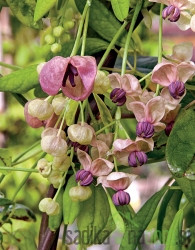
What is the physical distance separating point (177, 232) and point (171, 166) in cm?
8

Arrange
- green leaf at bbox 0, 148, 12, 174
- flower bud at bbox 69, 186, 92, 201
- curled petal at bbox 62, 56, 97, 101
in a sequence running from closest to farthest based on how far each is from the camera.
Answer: curled petal at bbox 62, 56, 97, 101
flower bud at bbox 69, 186, 92, 201
green leaf at bbox 0, 148, 12, 174

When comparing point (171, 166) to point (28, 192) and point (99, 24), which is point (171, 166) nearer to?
point (99, 24)

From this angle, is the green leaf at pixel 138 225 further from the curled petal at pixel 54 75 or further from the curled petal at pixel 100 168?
the curled petal at pixel 54 75

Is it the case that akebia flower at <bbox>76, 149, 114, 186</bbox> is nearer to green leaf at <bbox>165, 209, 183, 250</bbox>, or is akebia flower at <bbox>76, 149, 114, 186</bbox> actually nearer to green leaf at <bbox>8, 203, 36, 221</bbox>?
green leaf at <bbox>165, 209, 183, 250</bbox>

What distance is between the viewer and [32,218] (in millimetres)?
830

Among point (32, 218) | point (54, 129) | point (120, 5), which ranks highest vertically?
point (120, 5)

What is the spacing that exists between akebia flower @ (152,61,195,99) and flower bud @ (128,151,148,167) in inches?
2.3

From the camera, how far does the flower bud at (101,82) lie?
1.76 ft

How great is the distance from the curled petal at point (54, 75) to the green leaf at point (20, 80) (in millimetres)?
102

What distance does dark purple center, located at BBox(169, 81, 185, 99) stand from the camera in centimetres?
55

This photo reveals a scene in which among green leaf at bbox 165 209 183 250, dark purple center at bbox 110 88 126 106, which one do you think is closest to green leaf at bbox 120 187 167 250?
green leaf at bbox 165 209 183 250

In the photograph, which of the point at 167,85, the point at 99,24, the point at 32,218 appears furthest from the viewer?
the point at 32,218

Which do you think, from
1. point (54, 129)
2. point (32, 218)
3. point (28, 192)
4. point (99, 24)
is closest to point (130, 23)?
point (99, 24)

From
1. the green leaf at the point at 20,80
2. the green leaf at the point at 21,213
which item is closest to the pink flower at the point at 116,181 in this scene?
the green leaf at the point at 20,80
